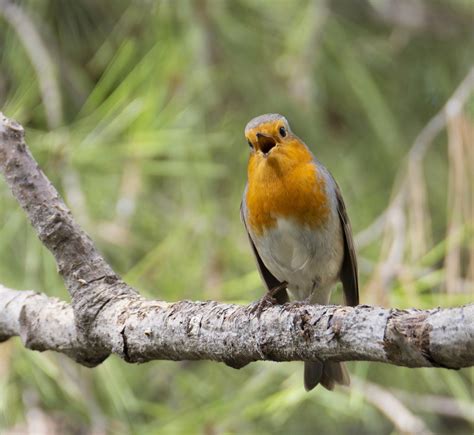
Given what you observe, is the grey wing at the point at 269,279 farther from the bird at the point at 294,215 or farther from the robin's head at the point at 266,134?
the robin's head at the point at 266,134

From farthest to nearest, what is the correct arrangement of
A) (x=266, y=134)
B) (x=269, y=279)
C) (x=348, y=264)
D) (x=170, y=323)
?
(x=269, y=279), (x=348, y=264), (x=266, y=134), (x=170, y=323)

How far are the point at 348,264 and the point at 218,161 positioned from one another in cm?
120

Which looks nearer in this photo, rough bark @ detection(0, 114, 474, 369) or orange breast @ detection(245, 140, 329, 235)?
rough bark @ detection(0, 114, 474, 369)

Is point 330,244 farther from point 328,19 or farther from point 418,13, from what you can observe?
point 418,13

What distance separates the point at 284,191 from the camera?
316 centimetres

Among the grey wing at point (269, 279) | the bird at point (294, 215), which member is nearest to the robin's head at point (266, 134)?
the bird at point (294, 215)

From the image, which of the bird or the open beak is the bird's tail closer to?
the bird

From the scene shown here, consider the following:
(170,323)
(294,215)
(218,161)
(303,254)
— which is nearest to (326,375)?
(303,254)

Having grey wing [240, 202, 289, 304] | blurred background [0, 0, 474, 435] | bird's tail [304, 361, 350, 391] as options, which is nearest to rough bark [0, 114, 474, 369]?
blurred background [0, 0, 474, 435]

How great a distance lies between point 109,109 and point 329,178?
0.95m

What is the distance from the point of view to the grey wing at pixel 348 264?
3396mm

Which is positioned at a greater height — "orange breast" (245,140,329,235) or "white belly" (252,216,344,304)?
"orange breast" (245,140,329,235)

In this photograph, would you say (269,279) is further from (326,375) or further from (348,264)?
(326,375)

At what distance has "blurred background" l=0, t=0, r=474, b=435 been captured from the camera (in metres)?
3.44
